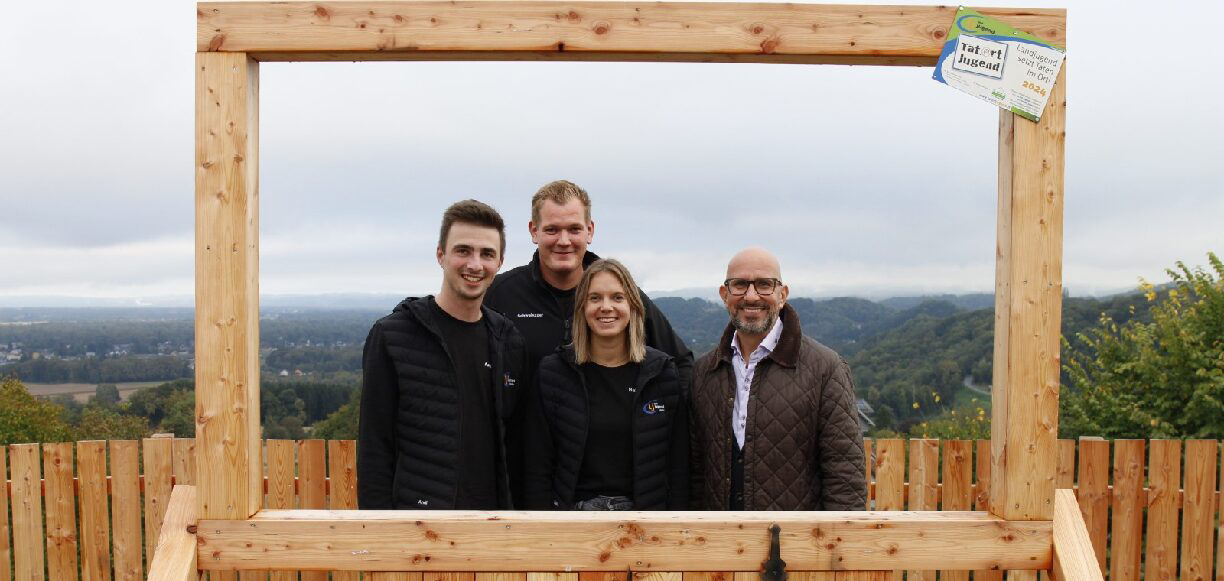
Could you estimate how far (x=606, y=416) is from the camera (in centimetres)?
268

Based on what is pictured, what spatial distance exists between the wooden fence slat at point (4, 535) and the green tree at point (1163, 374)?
8.49 meters

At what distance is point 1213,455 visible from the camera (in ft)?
15.4

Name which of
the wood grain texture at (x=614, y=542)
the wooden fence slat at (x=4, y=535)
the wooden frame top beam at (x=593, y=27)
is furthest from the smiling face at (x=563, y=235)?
the wooden fence slat at (x=4, y=535)

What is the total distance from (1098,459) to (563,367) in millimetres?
3722

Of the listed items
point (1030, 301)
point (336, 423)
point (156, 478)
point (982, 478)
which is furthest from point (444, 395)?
point (336, 423)

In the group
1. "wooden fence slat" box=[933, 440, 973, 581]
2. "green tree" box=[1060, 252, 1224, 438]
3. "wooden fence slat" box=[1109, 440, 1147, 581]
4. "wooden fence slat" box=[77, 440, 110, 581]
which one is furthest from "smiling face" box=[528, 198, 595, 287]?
"green tree" box=[1060, 252, 1224, 438]

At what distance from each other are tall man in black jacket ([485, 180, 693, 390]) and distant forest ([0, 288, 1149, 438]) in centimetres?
21

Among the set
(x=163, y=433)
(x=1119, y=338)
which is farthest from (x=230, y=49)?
(x=1119, y=338)

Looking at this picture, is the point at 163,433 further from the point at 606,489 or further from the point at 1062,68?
the point at 1062,68

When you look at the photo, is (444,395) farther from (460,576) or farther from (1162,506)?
(1162,506)

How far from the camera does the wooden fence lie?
4.62m

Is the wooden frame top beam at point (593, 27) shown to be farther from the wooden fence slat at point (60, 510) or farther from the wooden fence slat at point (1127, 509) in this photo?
the wooden fence slat at point (60, 510)

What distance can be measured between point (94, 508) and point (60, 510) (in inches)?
9.8

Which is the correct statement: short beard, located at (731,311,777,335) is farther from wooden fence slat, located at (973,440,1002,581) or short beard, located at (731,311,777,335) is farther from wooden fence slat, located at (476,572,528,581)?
wooden fence slat, located at (973,440,1002,581)
